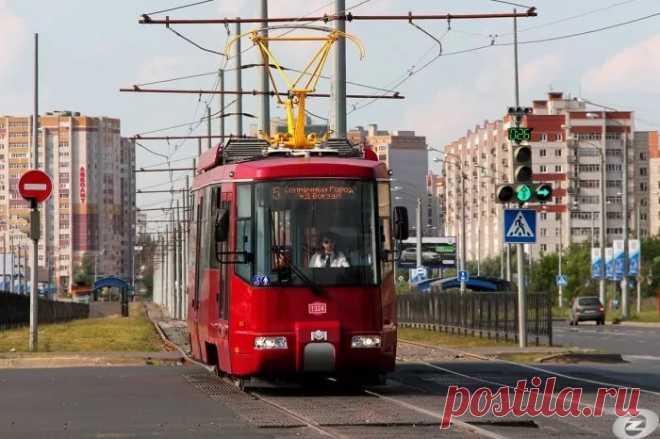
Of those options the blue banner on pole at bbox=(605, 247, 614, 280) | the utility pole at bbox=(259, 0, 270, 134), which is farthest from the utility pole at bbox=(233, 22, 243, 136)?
the blue banner on pole at bbox=(605, 247, 614, 280)

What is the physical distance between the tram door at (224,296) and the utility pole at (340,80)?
1103 centimetres

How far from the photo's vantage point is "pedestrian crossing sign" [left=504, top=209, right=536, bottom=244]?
32375 millimetres

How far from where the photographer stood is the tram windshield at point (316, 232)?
816 inches

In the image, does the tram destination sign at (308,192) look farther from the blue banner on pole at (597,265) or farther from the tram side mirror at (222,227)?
the blue banner on pole at (597,265)

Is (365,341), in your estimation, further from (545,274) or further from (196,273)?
(545,274)

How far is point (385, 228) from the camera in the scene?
21.1 meters

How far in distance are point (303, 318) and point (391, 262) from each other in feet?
5.10

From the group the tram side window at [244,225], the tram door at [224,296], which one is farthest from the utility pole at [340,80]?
the tram side window at [244,225]

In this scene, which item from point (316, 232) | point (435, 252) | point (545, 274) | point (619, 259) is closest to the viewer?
point (316, 232)

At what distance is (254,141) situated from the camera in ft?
76.8

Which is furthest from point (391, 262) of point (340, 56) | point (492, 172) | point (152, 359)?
point (492, 172)

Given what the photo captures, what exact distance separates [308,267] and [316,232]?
47cm

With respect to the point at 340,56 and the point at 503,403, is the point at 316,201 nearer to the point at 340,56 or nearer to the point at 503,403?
the point at 503,403

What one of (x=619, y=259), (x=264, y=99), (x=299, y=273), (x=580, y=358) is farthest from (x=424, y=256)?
(x=299, y=273)
